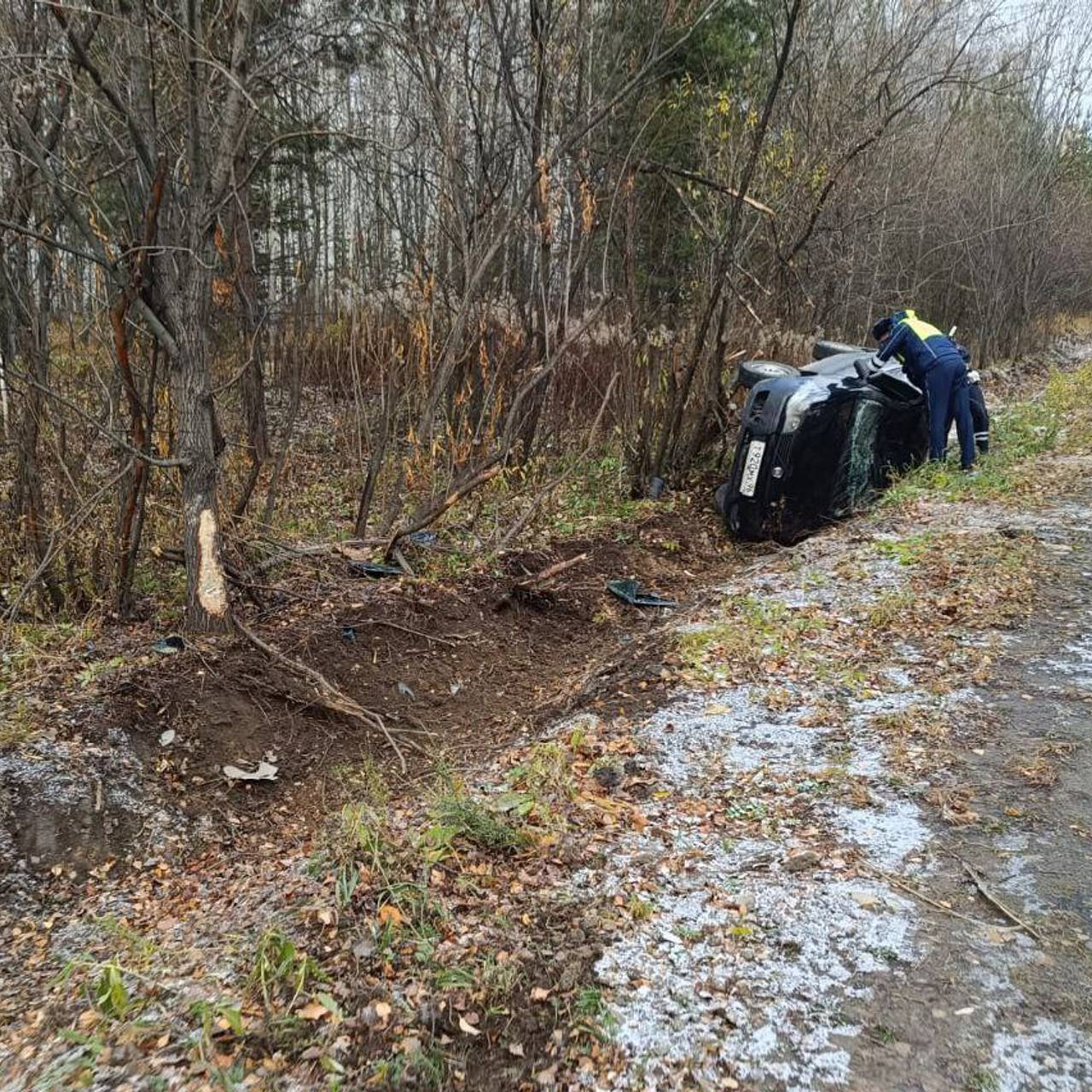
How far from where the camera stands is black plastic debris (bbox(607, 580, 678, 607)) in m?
5.64

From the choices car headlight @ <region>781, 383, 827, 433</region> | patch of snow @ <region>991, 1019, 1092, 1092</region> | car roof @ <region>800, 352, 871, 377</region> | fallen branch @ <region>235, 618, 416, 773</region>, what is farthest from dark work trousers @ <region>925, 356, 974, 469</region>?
patch of snow @ <region>991, 1019, 1092, 1092</region>

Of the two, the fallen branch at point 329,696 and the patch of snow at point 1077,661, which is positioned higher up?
the patch of snow at point 1077,661

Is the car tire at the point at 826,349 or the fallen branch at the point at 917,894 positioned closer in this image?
the fallen branch at the point at 917,894

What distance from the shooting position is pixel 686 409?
782 centimetres

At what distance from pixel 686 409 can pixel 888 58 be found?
4.14 meters

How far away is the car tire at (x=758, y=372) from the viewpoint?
6891 mm

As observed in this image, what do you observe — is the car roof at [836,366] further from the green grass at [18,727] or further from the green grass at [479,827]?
the green grass at [18,727]

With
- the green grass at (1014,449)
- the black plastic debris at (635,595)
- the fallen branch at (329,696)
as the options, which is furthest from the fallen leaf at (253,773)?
the green grass at (1014,449)

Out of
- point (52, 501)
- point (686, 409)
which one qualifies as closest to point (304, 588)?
point (52, 501)

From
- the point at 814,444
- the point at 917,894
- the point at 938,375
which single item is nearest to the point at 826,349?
the point at 938,375

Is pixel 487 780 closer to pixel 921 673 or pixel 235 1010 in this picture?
pixel 235 1010

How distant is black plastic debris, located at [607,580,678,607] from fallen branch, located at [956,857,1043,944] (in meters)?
3.17

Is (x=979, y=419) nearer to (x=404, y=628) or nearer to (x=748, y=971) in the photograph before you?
(x=404, y=628)

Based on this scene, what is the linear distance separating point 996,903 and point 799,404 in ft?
13.6
